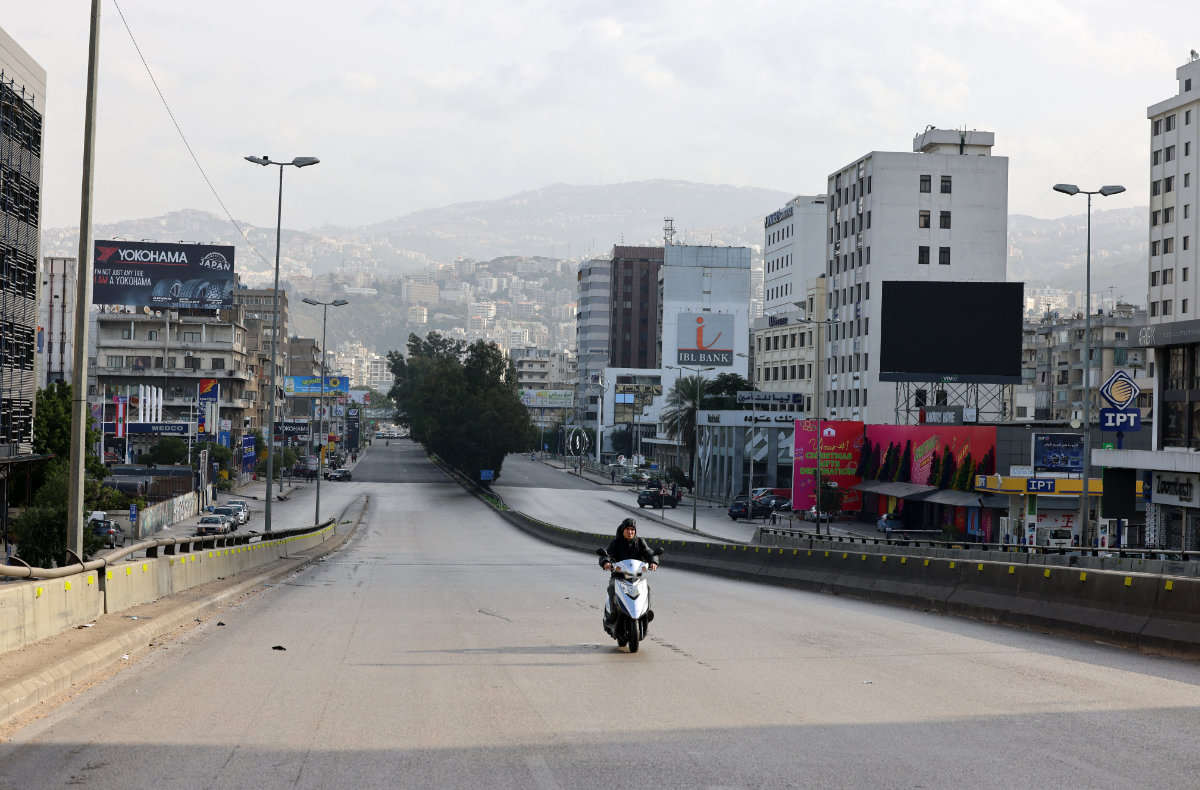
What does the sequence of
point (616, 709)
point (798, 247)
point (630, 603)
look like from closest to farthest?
point (616, 709) < point (630, 603) < point (798, 247)

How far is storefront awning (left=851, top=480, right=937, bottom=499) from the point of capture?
72812 millimetres

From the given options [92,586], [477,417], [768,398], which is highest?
[768,398]

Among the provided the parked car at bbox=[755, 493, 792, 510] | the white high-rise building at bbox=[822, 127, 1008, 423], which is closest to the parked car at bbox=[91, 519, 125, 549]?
the parked car at bbox=[755, 493, 792, 510]

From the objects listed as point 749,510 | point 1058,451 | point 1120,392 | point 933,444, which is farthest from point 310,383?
point 1120,392

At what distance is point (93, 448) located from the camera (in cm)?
7481

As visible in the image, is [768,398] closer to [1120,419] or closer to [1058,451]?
[1058,451]

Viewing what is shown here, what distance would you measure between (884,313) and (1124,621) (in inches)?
2393

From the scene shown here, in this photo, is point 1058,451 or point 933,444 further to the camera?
point 933,444

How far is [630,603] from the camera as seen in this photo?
14133mm

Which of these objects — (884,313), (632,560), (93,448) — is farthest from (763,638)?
(93,448)

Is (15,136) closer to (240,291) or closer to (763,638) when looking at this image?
(763,638)

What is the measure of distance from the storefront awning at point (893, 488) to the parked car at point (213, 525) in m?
38.4

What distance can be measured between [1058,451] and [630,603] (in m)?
46.9

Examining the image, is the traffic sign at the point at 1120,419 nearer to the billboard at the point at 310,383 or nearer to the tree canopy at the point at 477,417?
the tree canopy at the point at 477,417
